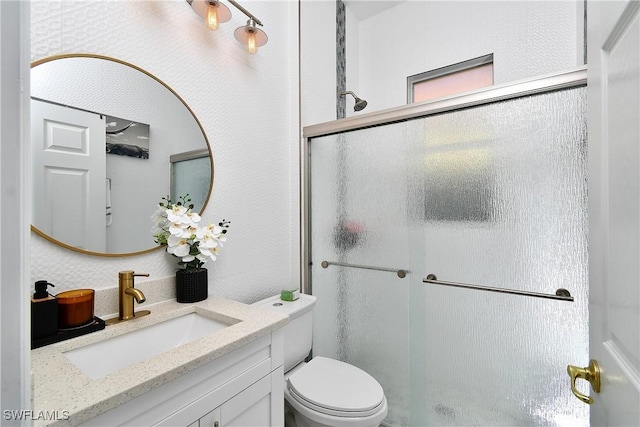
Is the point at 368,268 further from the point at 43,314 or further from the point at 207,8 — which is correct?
the point at 207,8

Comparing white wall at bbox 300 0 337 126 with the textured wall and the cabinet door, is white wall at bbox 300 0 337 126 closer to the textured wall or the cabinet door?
the textured wall

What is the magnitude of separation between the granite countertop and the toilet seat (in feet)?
1.59

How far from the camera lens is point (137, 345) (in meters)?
0.93

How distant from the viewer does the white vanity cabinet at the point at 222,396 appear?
25.5 inches

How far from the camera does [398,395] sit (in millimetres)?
1570

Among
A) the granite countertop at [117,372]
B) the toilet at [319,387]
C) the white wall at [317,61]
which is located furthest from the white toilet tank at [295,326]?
the white wall at [317,61]

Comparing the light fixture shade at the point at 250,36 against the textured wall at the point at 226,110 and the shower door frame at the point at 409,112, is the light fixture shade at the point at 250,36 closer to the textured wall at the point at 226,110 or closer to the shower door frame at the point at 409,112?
the textured wall at the point at 226,110

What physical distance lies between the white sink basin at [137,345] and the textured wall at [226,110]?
0.22 metres

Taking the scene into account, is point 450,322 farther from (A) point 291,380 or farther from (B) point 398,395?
(A) point 291,380

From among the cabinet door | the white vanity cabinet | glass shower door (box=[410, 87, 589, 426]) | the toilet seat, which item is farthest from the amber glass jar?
glass shower door (box=[410, 87, 589, 426])

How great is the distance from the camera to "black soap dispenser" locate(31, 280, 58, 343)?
29.8 inches

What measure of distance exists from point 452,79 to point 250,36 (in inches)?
60.8

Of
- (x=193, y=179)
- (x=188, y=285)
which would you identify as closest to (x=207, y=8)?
(x=193, y=179)

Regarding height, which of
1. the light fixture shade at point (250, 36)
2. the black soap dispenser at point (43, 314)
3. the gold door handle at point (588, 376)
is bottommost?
the gold door handle at point (588, 376)
